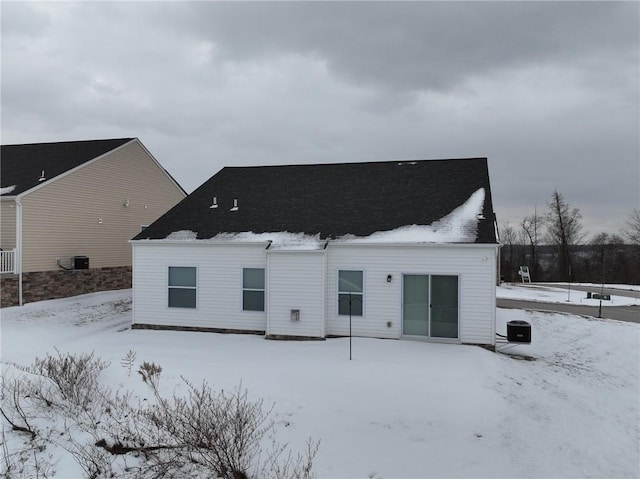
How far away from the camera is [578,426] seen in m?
6.38

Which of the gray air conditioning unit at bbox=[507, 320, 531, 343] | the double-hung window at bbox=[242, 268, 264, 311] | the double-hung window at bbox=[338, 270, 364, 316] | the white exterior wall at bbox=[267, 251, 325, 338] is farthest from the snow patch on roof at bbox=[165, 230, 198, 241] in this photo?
the gray air conditioning unit at bbox=[507, 320, 531, 343]

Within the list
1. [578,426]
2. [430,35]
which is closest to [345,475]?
[578,426]

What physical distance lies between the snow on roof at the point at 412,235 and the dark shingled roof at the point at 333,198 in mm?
226

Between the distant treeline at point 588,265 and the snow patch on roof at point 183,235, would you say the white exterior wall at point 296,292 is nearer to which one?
the snow patch on roof at point 183,235

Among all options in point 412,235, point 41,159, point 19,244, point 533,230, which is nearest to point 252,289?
point 412,235

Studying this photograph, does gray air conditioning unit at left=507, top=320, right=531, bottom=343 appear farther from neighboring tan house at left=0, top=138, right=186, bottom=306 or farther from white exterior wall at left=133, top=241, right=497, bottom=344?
neighboring tan house at left=0, top=138, right=186, bottom=306

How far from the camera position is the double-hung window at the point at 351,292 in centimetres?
1119

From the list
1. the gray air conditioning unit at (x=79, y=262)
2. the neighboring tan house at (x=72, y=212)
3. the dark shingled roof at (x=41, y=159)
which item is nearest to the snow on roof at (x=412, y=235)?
the neighboring tan house at (x=72, y=212)

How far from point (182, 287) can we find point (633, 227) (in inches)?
1987

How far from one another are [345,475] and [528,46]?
45.9ft

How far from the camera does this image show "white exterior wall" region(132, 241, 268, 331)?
39.2ft

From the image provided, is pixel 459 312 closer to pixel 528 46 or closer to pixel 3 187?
pixel 528 46

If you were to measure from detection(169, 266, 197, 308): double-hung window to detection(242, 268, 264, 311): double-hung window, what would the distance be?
1.66m

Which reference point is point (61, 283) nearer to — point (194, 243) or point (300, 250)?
point (194, 243)
